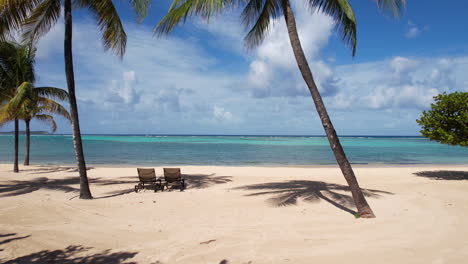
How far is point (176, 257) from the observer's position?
4191 millimetres

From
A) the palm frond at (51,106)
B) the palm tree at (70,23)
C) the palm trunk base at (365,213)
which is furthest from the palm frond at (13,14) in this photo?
the palm trunk base at (365,213)

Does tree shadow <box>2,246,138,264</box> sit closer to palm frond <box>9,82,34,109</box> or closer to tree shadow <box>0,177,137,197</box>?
tree shadow <box>0,177,137,197</box>

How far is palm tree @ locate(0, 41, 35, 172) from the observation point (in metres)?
14.4

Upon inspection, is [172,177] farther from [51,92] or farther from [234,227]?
[51,92]

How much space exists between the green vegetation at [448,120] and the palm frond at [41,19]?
52.2ft

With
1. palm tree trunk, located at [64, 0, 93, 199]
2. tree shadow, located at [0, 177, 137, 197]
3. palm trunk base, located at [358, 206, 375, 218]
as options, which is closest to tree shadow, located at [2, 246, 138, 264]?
palm tree trunk, located at [64, 0, 93, 199]

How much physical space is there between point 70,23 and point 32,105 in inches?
381

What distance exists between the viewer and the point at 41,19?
9102 mm

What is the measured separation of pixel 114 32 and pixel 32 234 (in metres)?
6.93

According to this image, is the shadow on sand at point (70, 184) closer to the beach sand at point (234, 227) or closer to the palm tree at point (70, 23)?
the beach sand at point (234, 227)

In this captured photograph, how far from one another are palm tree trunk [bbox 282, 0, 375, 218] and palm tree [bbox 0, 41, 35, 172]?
14332mm

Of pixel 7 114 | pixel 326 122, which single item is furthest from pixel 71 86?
pixel 7 114

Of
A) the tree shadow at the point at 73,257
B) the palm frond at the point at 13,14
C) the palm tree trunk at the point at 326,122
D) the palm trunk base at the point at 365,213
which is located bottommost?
the tree shadow at the point at 73,257

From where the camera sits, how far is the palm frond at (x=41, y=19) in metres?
8.84
